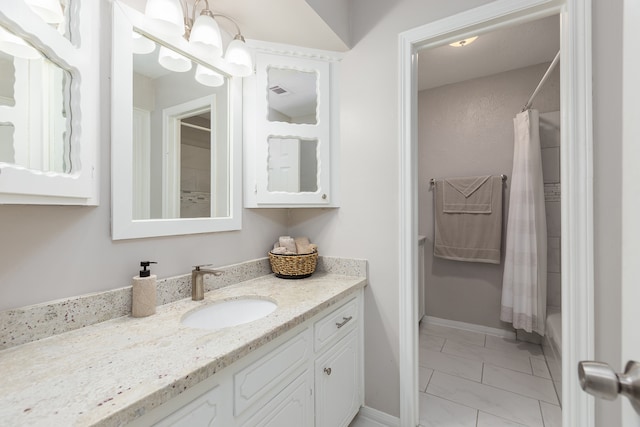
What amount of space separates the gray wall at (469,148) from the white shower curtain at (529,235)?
0.96ft

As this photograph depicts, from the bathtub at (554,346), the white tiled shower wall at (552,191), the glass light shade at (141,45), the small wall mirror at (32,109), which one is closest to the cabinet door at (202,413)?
the small wall mirror at (32,109)

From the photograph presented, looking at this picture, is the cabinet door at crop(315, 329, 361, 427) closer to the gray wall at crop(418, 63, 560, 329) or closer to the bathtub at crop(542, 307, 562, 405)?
the bathtub at crop(542, 307, 562, 405)

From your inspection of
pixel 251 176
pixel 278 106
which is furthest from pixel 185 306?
pixel 278 106

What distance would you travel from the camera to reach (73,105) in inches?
33.1

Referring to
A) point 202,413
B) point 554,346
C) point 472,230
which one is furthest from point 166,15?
point 554,346

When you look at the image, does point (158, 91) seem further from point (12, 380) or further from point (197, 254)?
point (12, 380)

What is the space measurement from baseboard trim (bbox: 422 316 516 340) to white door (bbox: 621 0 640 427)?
256 centimetres

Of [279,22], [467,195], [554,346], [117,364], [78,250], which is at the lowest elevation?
[554,346]

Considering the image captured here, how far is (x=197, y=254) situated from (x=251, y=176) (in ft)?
1.63

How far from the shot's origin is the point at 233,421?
758 mm

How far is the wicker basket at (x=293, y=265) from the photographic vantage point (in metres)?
1.48

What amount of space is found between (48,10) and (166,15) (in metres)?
0.33

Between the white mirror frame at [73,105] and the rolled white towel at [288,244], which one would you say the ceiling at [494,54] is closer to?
the rolled white towel at [288,244]

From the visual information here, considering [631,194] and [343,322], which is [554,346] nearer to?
[343,322]
